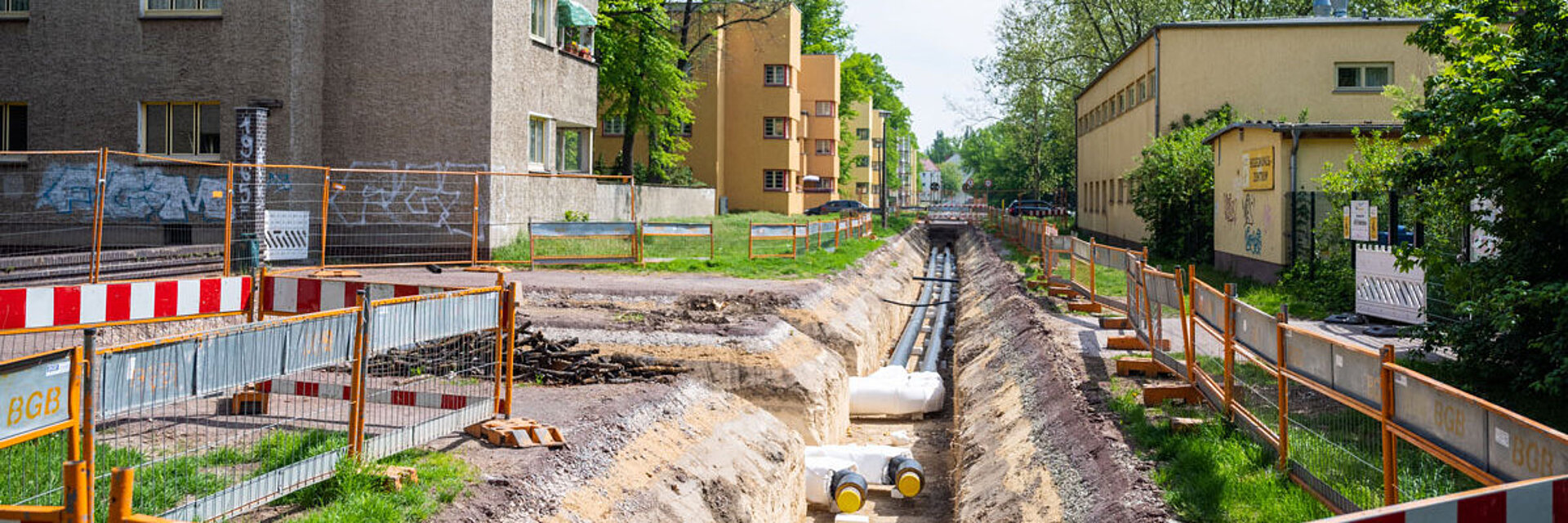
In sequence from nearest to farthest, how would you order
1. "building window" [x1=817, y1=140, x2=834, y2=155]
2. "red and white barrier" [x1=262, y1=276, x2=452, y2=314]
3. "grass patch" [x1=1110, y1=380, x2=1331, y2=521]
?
"grass patch" [x1=1110, y1=380, x2=1331, y2=521]
"red and white barrier" [x1=262, y1=276, x2=452, y2=314]
"building window" [x1=817, y1=140, x2=834, y2=155]

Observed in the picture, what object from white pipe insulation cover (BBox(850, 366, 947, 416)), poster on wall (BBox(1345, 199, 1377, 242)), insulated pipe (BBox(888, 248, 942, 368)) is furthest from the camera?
insulated pipe (BBox(888, 248, 942, 368))

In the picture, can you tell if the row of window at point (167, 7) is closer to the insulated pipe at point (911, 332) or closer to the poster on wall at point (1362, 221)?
the insulated pipe at point (911, 332)

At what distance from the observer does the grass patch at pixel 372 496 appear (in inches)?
252

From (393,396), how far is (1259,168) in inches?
686

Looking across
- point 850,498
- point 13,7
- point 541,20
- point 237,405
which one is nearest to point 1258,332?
point 850,498

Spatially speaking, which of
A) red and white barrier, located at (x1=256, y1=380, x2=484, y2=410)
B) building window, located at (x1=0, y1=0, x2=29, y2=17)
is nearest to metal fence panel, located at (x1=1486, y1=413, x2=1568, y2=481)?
red and white barrier, located at (x1=256, y1=380, x2=484, y2=410)

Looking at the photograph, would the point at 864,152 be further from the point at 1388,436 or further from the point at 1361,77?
the point at 1388,436

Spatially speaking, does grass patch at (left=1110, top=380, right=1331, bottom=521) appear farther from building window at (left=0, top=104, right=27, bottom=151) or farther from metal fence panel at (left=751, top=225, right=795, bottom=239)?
A: building window at (left=0, top=104, right=27, bottom=151)

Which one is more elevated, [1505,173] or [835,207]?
[835,207]

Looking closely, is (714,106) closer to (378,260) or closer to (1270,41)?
(1270,41)

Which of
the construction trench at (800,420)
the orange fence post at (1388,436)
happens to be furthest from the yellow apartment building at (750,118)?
the orange fence post at (1388,436)

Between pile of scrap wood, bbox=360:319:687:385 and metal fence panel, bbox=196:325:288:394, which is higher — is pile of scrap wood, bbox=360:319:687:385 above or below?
below

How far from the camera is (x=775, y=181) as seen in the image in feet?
190

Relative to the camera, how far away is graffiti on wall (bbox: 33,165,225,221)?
805 inches
